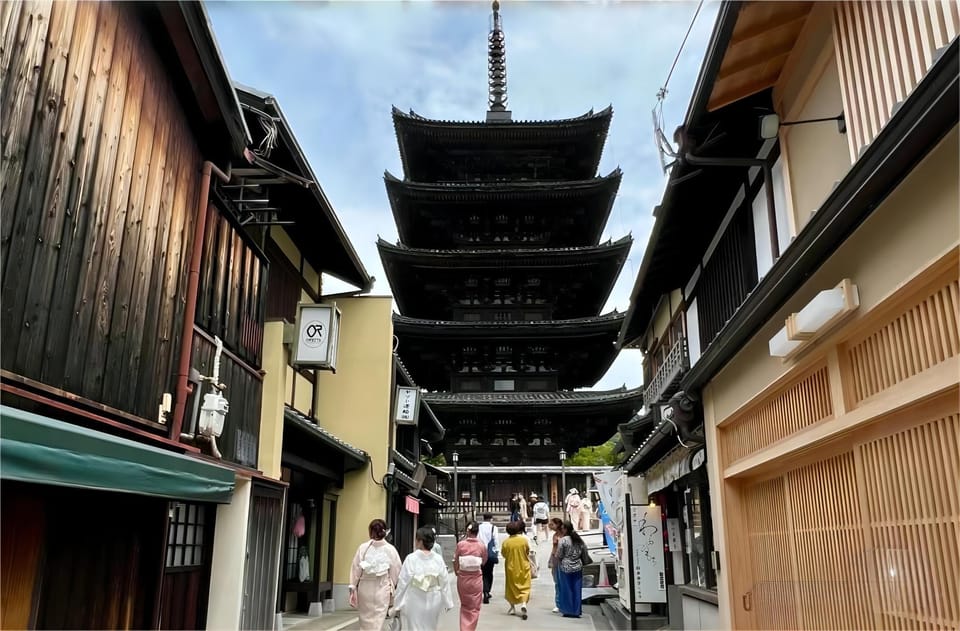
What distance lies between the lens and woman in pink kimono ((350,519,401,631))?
24.7ft

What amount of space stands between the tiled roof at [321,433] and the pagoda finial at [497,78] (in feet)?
63.5

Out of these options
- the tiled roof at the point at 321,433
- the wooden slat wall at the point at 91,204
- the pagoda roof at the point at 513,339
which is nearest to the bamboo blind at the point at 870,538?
the wooden slat wall at the point at 91,204

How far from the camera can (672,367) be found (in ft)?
39.0

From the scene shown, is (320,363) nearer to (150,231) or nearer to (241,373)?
(241,373)

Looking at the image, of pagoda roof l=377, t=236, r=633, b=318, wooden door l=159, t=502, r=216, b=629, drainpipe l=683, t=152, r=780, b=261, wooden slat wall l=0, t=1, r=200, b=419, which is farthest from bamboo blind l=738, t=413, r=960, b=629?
pagoda roof l=377, t=236, r=633, b=318

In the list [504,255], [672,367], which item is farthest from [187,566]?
[504,255]

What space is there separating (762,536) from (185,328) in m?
5.70

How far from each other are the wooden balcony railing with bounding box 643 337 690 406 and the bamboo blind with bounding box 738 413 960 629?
4284 mm

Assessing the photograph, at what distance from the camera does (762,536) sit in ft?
22.4

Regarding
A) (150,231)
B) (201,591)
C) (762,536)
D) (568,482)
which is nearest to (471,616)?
(201,591)

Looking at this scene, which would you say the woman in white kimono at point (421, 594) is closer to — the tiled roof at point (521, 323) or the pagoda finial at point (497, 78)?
the tiled roof at point (521, 323)

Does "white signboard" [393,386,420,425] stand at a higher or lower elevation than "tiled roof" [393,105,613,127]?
lower

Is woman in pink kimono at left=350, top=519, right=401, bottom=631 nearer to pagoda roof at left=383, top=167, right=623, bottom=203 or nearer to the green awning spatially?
the green awning

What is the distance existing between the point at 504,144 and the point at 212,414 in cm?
2344
